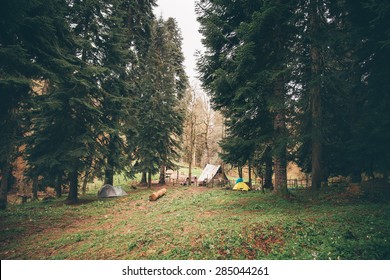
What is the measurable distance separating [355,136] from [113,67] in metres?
18.2

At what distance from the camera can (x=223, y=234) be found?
6574 millimetres

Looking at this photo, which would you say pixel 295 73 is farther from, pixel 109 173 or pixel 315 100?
pixel 109 173

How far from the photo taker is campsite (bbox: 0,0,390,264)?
21.3 feet

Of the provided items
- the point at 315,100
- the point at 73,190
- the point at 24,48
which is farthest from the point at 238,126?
the point at 73,190

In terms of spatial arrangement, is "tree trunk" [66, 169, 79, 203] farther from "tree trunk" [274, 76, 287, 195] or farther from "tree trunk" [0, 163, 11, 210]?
"tree trunk" [274, 76, 287, 195]

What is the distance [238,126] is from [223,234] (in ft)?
21.3

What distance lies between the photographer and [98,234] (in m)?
8.43

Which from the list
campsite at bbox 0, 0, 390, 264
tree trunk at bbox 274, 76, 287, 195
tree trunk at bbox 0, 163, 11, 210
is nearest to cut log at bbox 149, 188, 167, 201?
campsite at bbox 0, 0, 390, 264

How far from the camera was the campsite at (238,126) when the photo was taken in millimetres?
6500

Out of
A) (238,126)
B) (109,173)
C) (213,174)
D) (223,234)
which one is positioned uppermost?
(238,126)

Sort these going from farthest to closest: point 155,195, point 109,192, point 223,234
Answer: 1. point 109,192
2. point 155,195
3. point 223,234

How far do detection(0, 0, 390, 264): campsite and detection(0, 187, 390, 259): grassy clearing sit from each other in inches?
2.0

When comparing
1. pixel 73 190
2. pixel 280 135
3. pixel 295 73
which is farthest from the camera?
pixel 73 190

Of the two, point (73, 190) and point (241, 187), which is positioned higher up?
point (73, 190)
